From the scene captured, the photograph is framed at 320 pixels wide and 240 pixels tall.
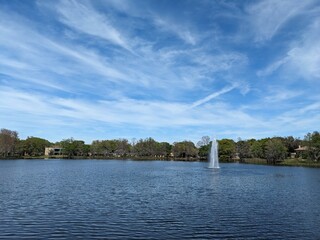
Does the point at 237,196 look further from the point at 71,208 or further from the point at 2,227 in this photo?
the point at 2,227

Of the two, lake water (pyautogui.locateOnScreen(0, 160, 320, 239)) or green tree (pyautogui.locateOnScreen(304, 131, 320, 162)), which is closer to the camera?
lake water (pyautogui.locateOnScreen(0, 160, 320, 239))

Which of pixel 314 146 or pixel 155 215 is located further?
pixel 314 146

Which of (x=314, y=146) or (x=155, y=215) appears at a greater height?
(x=314, y=146)

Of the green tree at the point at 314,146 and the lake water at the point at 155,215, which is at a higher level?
the green tree at the point at 314,146

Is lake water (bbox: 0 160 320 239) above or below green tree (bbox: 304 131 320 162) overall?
below

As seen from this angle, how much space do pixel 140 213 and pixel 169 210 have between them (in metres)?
3.18

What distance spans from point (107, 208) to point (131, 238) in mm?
10277

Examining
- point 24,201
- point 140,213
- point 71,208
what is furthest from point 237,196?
point 24,201

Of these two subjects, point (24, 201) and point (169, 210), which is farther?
point (24, 201)

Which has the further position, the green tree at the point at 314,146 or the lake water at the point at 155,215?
the green tree at the point at 314,146

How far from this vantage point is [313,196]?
42.7 meters

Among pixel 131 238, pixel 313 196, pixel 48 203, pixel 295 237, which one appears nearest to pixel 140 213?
pixel 131 238

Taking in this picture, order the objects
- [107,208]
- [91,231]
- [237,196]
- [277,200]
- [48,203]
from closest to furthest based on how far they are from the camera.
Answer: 1. [91,231]
2. [107,208]
3. [48,203]
4. [277,200]
5. [237,196]

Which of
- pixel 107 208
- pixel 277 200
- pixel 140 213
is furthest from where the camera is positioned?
pixel 277 200
